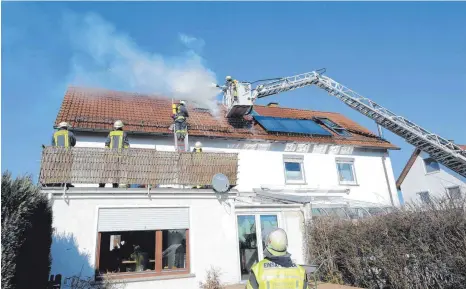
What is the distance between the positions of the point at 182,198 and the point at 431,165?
24.0 metres

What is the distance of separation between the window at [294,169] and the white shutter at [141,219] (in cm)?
778

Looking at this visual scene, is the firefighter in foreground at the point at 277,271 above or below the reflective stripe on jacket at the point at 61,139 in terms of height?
below

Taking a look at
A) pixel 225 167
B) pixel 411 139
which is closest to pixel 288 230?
pixel 225 167

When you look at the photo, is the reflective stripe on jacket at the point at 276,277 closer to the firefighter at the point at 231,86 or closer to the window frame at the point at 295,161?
the window frame at the point at 295,161

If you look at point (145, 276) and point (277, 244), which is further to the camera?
point (145, 276)

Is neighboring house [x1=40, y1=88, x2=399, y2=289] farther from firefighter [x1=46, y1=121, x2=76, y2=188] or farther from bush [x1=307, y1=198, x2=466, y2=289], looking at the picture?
bush [x1=307, y1=198, x2=466, y2=289]

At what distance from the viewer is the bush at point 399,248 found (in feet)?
21.2

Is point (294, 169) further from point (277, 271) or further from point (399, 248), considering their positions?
point (277, 271)

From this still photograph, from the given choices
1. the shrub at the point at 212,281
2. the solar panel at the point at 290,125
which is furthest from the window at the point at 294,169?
the shrub at the point at 212,281

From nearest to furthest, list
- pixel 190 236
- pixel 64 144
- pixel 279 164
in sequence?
pixel 64 144 → pixel 190 236 → pixel 279 164

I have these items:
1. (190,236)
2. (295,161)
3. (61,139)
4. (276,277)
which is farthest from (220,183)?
(295,161)

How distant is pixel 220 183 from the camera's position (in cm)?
984

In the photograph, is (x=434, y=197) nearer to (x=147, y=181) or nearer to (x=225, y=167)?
(x=225, y=167)

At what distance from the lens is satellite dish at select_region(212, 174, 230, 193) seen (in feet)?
32.1
